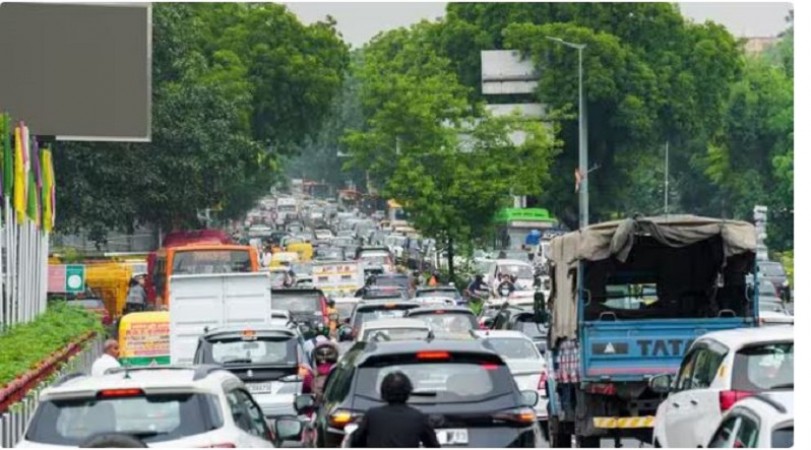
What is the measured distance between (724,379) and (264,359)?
8.68m

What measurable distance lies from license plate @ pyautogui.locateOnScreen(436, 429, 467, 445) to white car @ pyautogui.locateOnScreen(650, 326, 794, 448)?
1870 millimetres

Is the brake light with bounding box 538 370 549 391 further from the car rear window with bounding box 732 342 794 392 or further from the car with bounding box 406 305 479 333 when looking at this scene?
the car rear window with bounding box 732 342 794 392

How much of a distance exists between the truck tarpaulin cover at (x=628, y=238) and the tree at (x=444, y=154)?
40964 mm

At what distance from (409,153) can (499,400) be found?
5279 cm

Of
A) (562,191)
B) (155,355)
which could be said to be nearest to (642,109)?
(562,191)

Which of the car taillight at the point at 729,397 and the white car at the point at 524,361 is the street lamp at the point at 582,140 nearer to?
the white car at the point at 524,361

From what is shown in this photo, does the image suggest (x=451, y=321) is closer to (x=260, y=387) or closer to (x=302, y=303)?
(x=302, y=303)

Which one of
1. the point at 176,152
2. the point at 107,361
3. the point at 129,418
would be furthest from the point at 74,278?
the point at 129,418

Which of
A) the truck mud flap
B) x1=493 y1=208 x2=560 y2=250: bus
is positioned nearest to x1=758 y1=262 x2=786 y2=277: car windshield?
x1=493 y1=208 x2=560 y2=250: bus

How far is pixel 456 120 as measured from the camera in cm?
6919

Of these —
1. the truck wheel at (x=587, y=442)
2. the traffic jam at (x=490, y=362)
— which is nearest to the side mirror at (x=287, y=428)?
the traffic jam at (x=490, y=362)

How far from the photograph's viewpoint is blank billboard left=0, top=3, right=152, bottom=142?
139 feet

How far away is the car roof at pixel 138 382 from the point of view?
1285 cm

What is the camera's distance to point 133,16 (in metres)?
44.4
